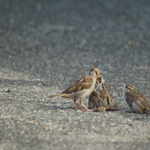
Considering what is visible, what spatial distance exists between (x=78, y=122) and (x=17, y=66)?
18.5 feet

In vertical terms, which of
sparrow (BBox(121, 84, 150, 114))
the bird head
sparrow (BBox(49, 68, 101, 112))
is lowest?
sparrow (BBox(121, 84, 150, 114))

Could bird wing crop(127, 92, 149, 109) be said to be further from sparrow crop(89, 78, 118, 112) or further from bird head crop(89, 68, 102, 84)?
bird head crop(89, 68, 102, 84)

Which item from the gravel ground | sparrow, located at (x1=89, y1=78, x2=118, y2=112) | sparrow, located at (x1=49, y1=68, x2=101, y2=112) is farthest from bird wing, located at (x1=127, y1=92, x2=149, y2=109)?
sparrow, located at (x1=49, y1=68, x2=101, y2=112)

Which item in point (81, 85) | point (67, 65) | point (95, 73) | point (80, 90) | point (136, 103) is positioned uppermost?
point (67, 65)

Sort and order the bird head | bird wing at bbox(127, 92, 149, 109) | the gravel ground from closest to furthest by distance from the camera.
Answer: the gravel ground → bird wing at bbox(127, 92, 149, 109) → the bird head

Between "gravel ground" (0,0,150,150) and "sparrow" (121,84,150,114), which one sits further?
"sparrow" (121,84,150,114)

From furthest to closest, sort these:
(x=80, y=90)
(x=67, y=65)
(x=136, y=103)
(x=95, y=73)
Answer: (x=67, y=65) < (x=95, y=73) < (x=80, y=90) < (x=136, y=103)

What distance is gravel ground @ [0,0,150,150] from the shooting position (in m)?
5.07

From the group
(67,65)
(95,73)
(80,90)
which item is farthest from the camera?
(67,65)

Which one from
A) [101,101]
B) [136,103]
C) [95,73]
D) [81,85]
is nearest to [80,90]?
[81,85]

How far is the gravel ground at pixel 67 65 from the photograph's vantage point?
5070 millimetres

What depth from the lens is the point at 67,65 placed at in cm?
1117

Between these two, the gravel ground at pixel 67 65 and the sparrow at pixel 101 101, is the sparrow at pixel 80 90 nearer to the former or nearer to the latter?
the sparrow at pixel 101 101

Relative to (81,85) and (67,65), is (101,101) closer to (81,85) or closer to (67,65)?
(81,85)
